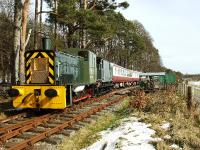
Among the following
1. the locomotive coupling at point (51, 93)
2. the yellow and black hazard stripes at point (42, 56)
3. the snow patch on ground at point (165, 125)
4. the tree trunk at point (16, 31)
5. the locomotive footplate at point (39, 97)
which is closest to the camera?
the snow patch on ground at point (165, 125)

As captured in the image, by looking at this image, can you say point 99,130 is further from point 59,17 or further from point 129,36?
point 129,36

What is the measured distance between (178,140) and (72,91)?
324 inches

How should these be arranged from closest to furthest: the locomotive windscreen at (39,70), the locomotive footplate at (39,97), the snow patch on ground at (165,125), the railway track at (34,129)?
the railway track at (34,129), the snow patch on ground at (165,125), the locomotive footplate at (39,97), the locomotive windscreen at (39,70)

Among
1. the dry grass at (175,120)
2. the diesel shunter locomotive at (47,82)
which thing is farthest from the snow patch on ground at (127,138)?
the diesel shunter locomotive at (47,82)

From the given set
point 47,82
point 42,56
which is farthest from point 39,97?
point 42,56

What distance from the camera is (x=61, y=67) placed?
15.6 meters

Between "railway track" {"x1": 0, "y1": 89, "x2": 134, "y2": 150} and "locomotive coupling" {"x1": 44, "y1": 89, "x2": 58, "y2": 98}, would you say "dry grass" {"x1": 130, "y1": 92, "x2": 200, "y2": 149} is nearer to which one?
"railway track" {"x1": 0, "y1": 89, "x2": 134, "y2": 150}

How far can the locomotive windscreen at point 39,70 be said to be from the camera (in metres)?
15.1

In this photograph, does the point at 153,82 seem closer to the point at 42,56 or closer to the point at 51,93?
the point at 42,56

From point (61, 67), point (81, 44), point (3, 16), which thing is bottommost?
point (61, 67)

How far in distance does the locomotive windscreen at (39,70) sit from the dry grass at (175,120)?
13.0 ft

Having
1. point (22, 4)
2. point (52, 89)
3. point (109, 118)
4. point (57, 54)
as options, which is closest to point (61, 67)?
point (57, 54)

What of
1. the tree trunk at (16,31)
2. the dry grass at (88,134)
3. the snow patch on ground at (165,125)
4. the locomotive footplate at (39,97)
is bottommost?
the dry grass at (88,134)

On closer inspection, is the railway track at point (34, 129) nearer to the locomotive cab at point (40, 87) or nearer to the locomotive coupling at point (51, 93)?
the locomotive cab at point (40, 87)
